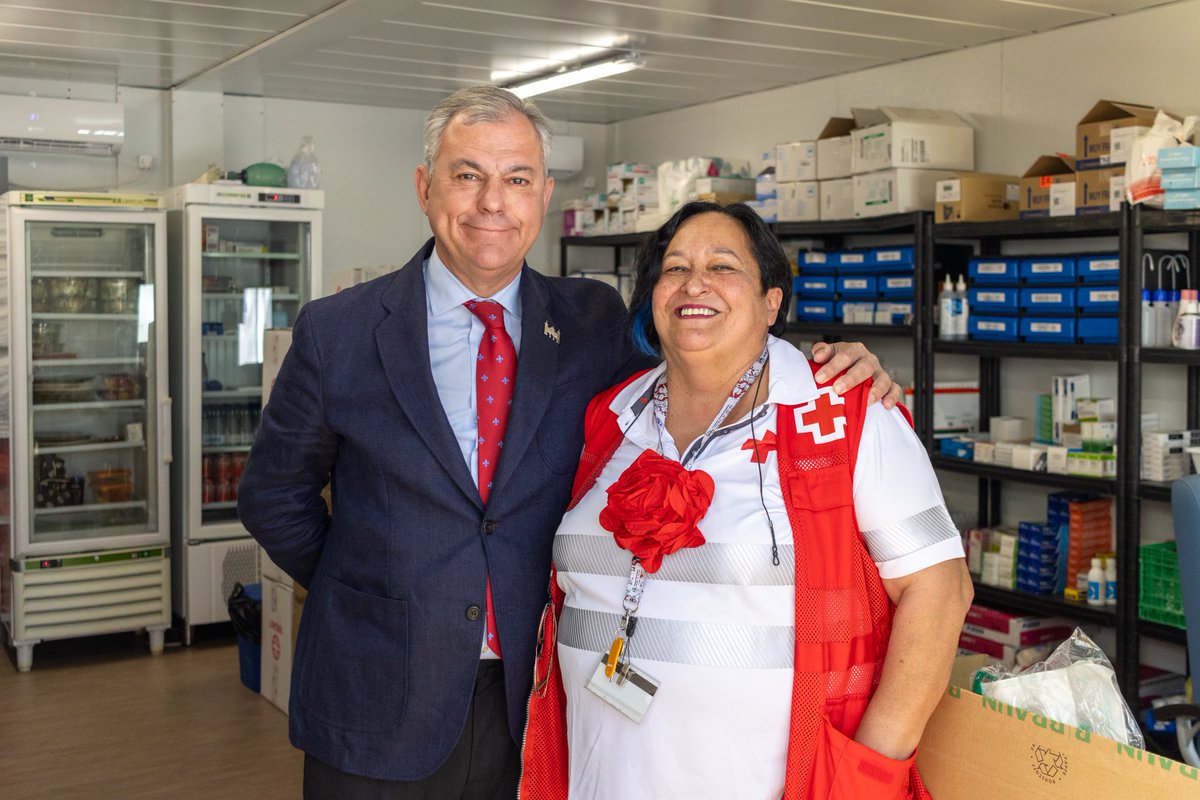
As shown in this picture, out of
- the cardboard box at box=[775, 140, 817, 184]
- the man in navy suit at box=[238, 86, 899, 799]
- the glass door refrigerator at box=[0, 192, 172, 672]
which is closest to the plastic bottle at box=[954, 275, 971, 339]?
the cardboard box at box=[775, 140, 817, 184]

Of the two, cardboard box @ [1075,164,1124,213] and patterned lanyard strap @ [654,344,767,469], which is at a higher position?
cardboard box @ [1075,164,1124,213]

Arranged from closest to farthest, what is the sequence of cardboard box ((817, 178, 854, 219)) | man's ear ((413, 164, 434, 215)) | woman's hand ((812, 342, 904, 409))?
woman's hand ((812, 342, 904, 409))
man's ear ((413, 164, 434, 215))
cardboard box ((817, 178, 854, 219))

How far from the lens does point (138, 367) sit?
20.1ft

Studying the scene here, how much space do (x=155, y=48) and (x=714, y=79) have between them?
264 cm

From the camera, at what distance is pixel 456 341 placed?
2076 millimetres

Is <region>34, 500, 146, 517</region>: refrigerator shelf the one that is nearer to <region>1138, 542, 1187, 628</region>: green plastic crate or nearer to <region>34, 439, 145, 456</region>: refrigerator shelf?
<region>34, 439, 145, 456</region>: refrigerator shelf

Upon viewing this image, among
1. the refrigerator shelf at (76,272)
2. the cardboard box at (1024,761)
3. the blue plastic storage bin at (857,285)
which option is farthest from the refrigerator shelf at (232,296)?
the cardboard box at (1024,761)

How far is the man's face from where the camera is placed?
78.2 inches

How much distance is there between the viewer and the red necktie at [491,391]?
199 cm

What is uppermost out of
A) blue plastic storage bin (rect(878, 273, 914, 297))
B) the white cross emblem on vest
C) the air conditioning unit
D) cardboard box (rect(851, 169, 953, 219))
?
the air conditioning unit

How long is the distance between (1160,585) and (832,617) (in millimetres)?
2910

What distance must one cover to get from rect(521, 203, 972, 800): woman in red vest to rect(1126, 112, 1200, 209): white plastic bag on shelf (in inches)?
107

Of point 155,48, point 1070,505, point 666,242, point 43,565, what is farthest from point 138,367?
point 666,242

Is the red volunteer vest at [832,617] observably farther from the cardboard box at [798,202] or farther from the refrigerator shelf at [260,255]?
the refrigerator shelf at [260,255]
